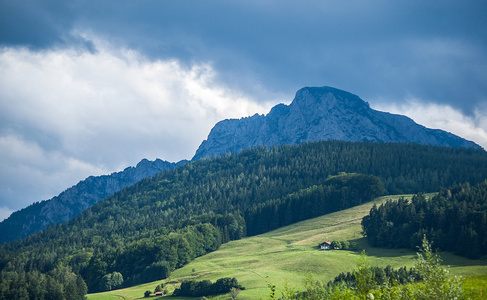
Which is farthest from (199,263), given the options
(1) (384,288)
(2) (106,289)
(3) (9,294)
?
(1) (384,288)

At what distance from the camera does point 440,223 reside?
464ft

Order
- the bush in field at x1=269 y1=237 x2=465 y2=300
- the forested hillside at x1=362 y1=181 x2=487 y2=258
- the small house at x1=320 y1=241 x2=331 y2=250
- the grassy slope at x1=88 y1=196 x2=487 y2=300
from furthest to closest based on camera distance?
the small house at x1=320 y1=241 x2=331 y2=250
the forested hillside at x1=362 y1=181 x2=487 y2=258
the grassy slope at x1=88 y1=196 x2=487 y2=300
the bush in field at x1=269 y1=237 x2=465 y2=300

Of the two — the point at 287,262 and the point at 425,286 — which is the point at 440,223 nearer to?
the point at 287,262

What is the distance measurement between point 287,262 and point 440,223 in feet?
201

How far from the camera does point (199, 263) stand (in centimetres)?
17200

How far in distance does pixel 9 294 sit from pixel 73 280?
71.7ft

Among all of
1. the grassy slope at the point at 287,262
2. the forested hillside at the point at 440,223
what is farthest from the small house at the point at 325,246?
the forested hillside at the point at 440,223

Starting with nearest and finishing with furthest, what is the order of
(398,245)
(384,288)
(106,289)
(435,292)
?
1. (435,292)
2. (384,288)
3. (398,245)
4. (106,289)

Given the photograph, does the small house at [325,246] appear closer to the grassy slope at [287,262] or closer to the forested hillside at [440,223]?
the grassy slope at [287,262]

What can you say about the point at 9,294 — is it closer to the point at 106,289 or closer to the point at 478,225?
the point at 106,289

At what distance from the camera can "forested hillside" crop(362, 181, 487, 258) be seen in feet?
412

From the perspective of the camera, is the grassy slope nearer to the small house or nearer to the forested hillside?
the small house

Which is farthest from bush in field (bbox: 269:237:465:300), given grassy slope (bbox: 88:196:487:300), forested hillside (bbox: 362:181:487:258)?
forested hillside (bbox: 362:181:487:258)

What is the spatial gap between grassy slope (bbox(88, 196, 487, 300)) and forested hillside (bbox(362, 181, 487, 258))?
5.95 metres
